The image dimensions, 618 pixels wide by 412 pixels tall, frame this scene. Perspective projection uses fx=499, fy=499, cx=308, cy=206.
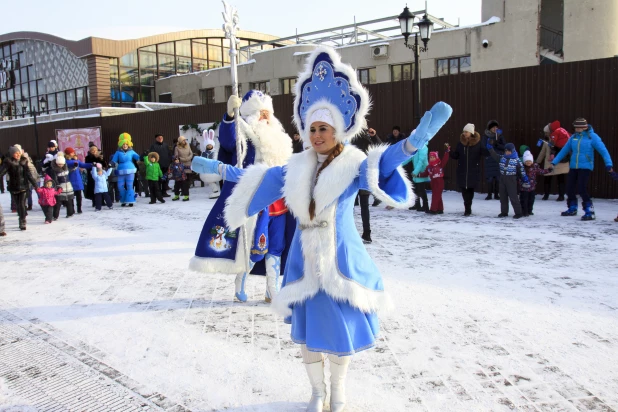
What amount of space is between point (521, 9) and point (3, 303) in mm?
18078

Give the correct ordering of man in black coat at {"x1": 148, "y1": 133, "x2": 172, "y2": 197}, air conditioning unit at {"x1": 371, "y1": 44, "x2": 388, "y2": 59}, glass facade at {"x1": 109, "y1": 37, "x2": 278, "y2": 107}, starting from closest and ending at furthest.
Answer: man in black coat at {"x1": 148, "y1": 133, "x2": 172, "y2": 197}
air conditioning unit at {"x1": 371, "y1": 44, "x2": 388, "y2": 59}
glass facade at {"x1": 109, "y1": 37, "x2": 278, "y2": 107}

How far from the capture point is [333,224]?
2762mm

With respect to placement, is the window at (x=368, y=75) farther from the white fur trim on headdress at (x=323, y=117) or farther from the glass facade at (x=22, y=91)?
the glass facade at (x=22, y=91)

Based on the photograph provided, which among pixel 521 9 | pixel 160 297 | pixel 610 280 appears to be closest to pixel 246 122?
pixel 160 297

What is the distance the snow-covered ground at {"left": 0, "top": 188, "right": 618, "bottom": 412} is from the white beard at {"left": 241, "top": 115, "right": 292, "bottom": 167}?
4.72ft

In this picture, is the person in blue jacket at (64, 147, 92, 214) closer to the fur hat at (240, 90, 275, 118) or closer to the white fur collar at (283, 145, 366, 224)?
the fur hat at (240, 90, 275, 118)

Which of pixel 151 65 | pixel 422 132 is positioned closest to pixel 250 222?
pixel 422 132

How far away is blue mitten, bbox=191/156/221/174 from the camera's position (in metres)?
3.29

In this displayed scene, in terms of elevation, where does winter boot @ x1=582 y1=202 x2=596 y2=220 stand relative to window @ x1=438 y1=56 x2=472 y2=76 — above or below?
below

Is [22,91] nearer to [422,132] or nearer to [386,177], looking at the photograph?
[386,177]

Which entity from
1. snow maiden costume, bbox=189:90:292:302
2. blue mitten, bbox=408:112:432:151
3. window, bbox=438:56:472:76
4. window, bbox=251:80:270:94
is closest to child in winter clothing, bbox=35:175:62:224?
snow maiden costume, bbox=189:90:292:302

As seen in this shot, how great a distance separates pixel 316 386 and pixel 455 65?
1878 centimetres

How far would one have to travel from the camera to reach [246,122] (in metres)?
4.79

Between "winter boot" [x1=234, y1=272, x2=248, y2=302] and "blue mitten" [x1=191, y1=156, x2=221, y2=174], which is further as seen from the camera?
"winter boot" [x1=234, y1=272, x2=248, y2=302]
